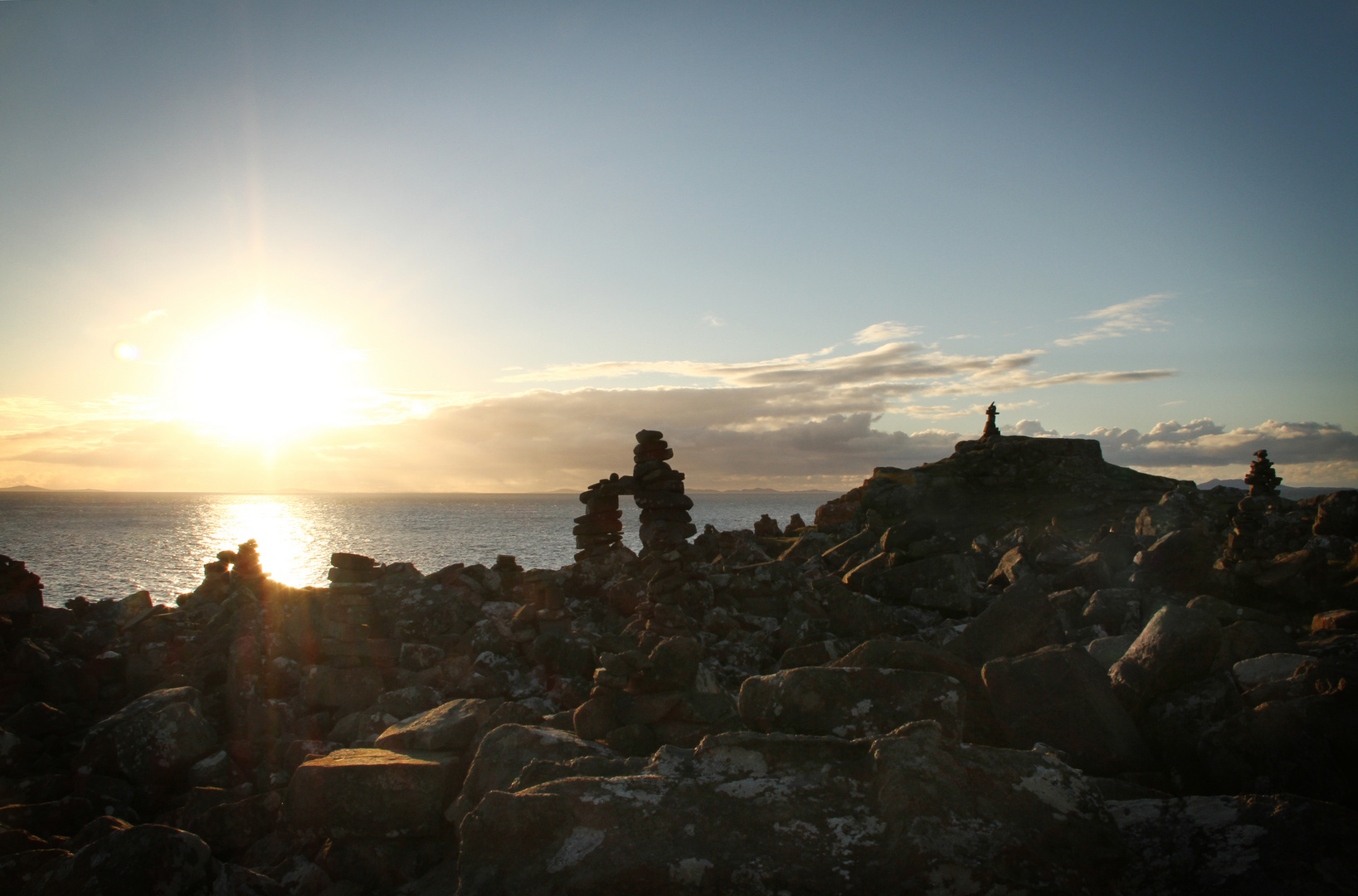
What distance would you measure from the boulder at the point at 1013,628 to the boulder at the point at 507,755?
19.3ft

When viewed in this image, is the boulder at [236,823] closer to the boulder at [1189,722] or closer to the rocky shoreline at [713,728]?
the rocky shoreline at [713,728]

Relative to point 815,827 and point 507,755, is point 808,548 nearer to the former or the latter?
point 507,755

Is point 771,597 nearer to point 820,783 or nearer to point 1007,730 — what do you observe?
point 1007,730

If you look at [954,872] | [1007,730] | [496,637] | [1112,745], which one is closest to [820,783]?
[954,872]

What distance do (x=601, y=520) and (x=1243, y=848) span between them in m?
21.7

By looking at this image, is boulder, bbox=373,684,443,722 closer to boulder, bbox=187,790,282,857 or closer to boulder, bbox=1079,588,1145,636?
boulder, bbox=187,790,282,857

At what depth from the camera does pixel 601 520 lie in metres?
24.8

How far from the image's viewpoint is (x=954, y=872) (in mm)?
3809

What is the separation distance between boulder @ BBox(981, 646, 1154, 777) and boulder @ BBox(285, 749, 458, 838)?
5.33 m

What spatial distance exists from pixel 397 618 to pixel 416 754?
8.13 metres

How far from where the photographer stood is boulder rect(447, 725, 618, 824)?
5.98 m

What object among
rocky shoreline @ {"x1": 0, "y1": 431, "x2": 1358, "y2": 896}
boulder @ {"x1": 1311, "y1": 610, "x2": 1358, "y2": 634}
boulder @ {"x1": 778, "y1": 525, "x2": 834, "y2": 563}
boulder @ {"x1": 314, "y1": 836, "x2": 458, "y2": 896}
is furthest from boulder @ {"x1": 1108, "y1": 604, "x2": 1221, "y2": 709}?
boulder @ {"x1": 778, "y1": 525, "x2": 834, "y2": 563}

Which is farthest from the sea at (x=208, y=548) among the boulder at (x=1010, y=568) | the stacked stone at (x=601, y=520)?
the boulder at (x=1010, y=568)

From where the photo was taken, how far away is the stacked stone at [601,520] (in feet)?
80.3
